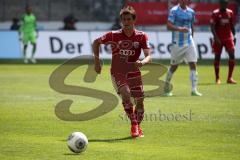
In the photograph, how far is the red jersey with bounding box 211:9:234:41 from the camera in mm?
25531

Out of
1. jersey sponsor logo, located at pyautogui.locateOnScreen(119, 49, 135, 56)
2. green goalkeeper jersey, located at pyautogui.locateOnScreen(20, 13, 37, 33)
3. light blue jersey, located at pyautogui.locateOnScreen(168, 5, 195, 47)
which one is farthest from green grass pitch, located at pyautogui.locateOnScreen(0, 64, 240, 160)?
green goalkeeper jersey, located at pyautogui.locateOnScreen(20, 13, 37, 33)

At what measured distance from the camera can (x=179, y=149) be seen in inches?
492

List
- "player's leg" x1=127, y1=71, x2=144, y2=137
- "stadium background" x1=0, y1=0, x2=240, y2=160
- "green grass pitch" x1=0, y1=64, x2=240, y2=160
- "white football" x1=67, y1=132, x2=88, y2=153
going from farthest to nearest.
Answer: "player's leg" x1=127, y1=71, x2=144, y2=137 → "stadium background" x1=0, y1=0, x2=240, y2=160 → "green grass pitch" x1=0, y1=64, x2=240, y2=160 → "white football" x1=67, y1=132, x2=88, y2=153

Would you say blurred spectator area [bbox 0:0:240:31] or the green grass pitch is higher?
the green grass pitch

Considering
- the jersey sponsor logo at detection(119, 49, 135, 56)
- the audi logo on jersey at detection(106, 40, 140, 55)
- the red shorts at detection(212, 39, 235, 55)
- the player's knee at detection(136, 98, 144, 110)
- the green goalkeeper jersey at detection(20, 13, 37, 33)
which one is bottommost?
the green goalkeeper jersey at detection(20, 13, 37, 33)

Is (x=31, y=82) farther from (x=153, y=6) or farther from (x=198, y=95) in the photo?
(x=153, y=6)

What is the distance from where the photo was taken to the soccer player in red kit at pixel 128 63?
1393 cm

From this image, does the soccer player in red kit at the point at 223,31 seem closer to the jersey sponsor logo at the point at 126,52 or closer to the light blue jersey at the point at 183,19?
the light blue jersey at the point at 183,19

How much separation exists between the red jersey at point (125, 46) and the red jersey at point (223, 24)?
1174 cm

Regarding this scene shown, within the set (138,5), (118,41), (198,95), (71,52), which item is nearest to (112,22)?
(138,5)

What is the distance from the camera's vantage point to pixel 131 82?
14266 mm

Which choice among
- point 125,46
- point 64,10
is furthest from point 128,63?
point 64,10

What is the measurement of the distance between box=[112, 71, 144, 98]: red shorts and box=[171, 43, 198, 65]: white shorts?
294 inches

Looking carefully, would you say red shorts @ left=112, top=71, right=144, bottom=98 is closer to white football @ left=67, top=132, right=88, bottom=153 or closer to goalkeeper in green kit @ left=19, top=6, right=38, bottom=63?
white football @ left=67, top=132, right=88, bottom=153
